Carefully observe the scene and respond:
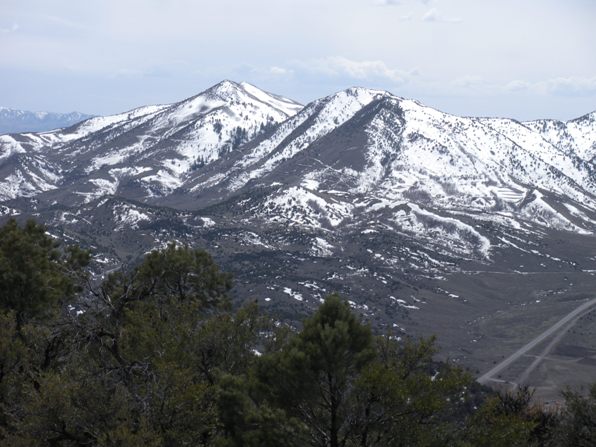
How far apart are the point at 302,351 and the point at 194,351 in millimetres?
7857

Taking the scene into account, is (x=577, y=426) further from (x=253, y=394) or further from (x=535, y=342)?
(x=535, y=342)

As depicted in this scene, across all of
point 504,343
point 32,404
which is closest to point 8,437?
point 32,404

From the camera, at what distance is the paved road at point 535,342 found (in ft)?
438

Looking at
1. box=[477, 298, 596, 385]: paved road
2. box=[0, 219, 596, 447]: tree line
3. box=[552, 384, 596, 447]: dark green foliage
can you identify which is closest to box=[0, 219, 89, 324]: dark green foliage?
box=[0, 219, 596, 447]: tree line

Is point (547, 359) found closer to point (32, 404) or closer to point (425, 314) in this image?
point (425, 314)

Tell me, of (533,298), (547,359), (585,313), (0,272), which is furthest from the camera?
(533,298)

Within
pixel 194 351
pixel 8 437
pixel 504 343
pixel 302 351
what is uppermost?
pixel 302 351

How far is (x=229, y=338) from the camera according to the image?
27.4 meters

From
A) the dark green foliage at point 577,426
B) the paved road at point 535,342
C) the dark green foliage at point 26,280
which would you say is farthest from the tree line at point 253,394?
the paved road at point 535,342

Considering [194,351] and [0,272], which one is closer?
[194,351]

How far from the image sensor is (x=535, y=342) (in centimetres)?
15950

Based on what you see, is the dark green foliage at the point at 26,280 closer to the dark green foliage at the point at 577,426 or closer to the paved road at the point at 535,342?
the dark green foliage at the point at 577,426

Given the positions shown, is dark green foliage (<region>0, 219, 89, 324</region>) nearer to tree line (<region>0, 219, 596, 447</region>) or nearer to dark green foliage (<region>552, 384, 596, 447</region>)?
tree line (<region>0, 219, 596, 447</region>)

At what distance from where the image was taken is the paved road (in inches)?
5251
